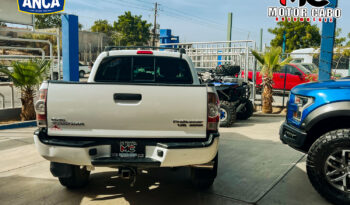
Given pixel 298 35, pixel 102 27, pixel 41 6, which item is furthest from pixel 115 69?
pixel 102 27

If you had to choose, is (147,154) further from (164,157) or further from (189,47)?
(189,47)

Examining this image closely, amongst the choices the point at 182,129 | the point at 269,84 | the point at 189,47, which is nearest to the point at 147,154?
the point at 182,129

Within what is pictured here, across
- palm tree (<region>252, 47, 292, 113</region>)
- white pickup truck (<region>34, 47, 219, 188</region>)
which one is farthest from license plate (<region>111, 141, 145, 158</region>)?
palm tree (<region>252, 47, 292, 113</region>)

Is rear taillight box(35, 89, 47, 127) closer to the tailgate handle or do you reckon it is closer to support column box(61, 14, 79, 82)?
the tailgate handle

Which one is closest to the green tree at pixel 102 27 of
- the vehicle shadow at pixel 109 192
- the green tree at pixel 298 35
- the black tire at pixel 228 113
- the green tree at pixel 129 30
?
the green tree at pixel 129 30

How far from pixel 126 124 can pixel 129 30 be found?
53.3m

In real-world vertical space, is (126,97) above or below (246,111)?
above

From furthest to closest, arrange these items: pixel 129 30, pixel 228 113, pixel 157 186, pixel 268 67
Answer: pixel 129 30, pixel 268 67, pixel 228 113, pixel 157 186

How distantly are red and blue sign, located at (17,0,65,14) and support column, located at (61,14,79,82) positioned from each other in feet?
1.39

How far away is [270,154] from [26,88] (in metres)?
6.32

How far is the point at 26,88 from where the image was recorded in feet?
26.6

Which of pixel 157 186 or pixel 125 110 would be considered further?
pixel 157 186

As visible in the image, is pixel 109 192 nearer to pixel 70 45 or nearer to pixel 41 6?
pixel 70 45

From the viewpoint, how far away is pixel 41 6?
9070 mm
